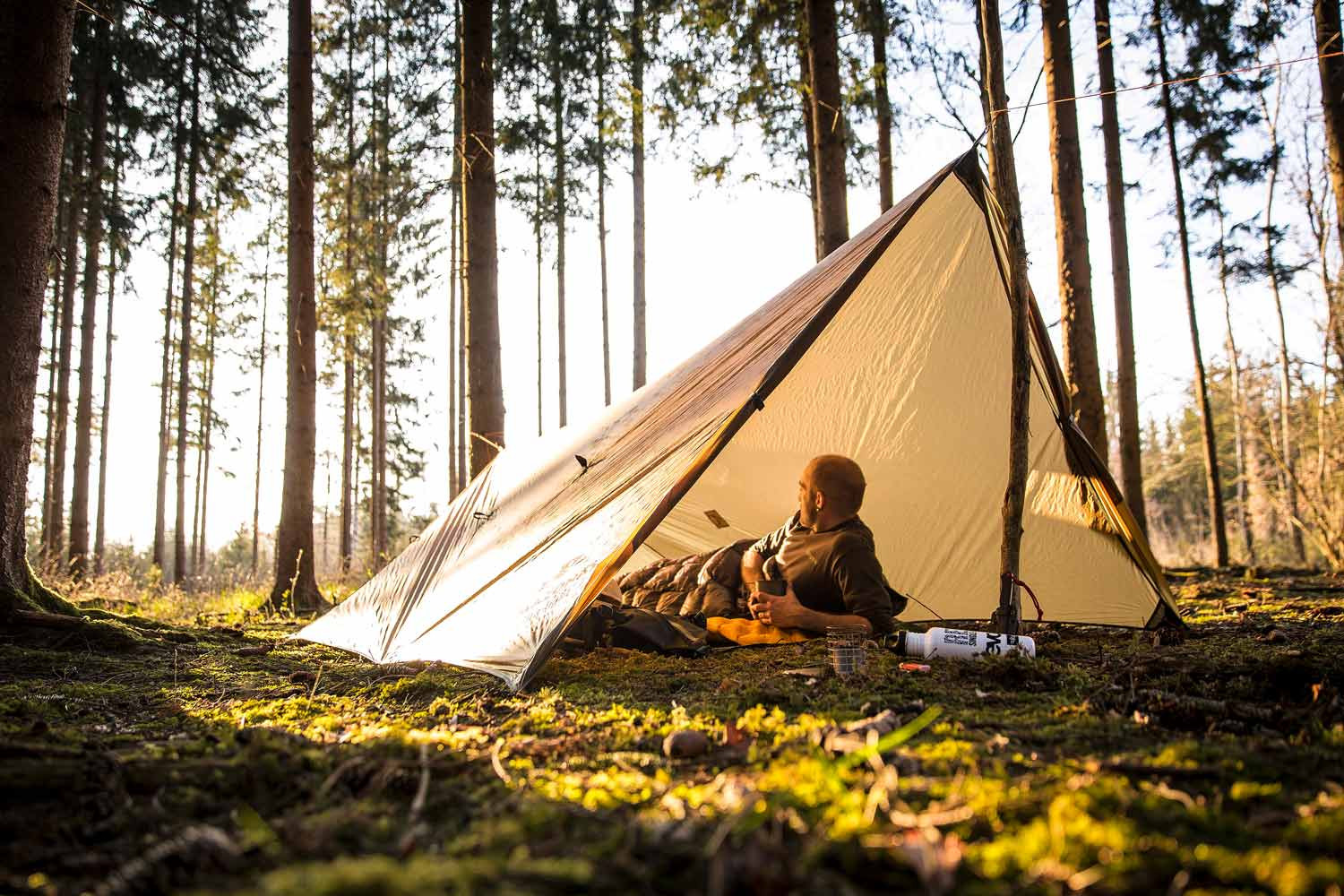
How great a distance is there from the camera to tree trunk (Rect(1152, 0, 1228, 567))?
8.73 meters

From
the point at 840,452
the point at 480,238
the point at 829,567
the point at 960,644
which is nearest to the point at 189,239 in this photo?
the point at 480,238

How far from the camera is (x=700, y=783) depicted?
1629mm

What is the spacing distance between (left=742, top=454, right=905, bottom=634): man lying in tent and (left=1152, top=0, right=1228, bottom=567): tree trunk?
22.7 ft

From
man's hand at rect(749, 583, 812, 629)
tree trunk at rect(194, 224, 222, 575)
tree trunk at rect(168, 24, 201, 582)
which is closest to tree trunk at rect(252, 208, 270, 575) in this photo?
tree trunk at rect(194, 224, 222, 575)

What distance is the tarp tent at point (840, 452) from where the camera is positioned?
3119mm

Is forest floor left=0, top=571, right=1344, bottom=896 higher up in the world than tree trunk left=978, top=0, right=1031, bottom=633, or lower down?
lower down

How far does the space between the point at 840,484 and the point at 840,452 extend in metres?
1.31

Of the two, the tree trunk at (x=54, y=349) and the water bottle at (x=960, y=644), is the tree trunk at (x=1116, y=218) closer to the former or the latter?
the water bottle at (x=960, y=644)

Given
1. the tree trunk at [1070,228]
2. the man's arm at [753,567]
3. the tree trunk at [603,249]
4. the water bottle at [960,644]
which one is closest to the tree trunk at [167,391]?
the tree trunk at [603,249]

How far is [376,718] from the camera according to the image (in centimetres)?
248

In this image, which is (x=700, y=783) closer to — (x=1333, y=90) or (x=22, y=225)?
(x=22, y=225)

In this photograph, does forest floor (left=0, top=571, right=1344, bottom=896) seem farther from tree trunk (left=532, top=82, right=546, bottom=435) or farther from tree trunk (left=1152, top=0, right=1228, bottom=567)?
tree trunk (left=532, top=82, right=546, bottom=435)

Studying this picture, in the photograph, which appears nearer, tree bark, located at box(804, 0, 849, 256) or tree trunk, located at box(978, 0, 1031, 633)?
tree trunk, located at box(978, 0, 1031, 633)

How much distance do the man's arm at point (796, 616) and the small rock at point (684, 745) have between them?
176 cm
